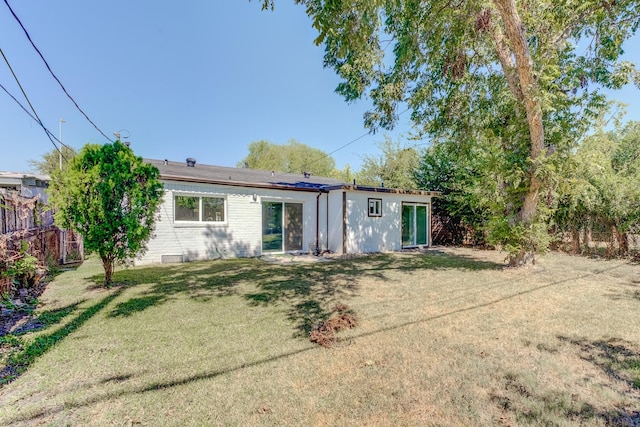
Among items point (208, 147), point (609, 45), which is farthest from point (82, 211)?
point (208, 147)

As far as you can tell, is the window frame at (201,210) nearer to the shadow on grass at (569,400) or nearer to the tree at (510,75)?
the tree at (510,75)

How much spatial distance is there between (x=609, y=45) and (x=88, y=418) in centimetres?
1256

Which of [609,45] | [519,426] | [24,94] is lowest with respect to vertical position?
[519,426]

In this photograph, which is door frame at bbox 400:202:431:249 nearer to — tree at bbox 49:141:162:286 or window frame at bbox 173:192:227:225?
window frame at bbox 173:192:227:225

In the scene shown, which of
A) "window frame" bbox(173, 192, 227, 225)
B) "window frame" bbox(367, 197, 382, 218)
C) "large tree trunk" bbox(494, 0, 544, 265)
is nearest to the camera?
"large tree trunk" bbox(494, 0, 544, 265)

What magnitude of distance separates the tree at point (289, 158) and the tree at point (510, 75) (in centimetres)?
2527

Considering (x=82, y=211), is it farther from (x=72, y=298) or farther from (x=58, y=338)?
(x=58, y=338)

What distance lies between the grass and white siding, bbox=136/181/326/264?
3.26m

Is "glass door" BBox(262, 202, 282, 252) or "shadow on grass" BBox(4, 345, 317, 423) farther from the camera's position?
"glass door" BBox(262, 202, 282, 252)

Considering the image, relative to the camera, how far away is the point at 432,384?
2.78 meters

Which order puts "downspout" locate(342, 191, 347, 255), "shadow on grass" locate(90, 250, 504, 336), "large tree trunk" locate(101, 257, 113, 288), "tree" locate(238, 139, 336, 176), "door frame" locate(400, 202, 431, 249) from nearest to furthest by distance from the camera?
"shadow on grass" locate(90, 250, 504, 336)
"large tree trunk" locate(101, 257, 113, 288)
"downspout" locate(342, 191, 347, 255)
"door frame" locate(400, 202, 431, 249)
"tree" locate(238, 139, 336, 176)

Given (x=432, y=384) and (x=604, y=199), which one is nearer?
(x=432, y=384)

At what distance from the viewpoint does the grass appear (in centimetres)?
241

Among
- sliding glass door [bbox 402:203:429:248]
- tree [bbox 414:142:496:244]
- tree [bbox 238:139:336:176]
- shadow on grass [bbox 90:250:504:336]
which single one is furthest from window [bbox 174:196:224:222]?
tree [bbox 238:139:336:176]
